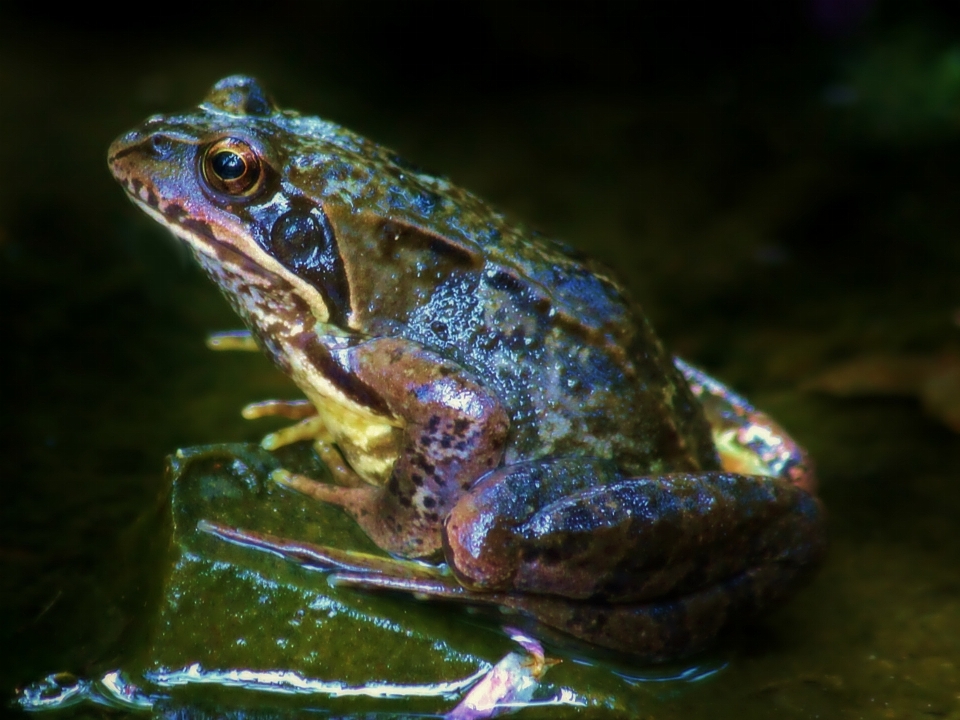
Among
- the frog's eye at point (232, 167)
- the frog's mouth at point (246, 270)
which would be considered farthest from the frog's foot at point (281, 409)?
the frog's eye at point (232, 167)

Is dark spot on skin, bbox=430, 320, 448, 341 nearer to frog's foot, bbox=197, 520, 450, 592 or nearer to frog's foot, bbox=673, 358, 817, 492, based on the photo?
frog's foot, bbox=197, 520, 450, 592

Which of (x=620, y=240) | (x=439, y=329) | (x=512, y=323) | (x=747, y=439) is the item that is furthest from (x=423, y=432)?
(x=620, y=240)

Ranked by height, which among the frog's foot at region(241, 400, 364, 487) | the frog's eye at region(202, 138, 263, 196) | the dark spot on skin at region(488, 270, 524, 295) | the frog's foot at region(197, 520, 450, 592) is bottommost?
the frog's foot at region(197, 520, 450, 592)

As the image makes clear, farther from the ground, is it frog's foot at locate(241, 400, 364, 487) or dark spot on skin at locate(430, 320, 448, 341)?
dark spot on skin at locate(430, 320, 448, 341)

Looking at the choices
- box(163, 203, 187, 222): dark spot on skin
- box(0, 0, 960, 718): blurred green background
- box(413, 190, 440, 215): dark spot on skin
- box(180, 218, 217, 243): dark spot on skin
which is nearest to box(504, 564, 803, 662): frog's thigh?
box(0, 0, 960, 718): blurred green background

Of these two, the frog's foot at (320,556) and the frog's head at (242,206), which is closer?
the frog's foot at (320,556)

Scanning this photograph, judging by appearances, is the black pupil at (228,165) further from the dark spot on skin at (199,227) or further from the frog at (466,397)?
the dark spot on skin at (199,227)

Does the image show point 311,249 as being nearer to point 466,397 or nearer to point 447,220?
point 447,220
